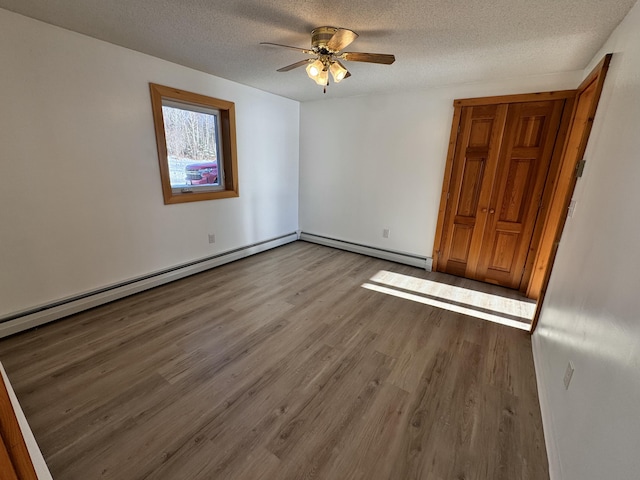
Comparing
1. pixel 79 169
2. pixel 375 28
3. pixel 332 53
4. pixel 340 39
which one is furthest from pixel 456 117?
pixel 79 169

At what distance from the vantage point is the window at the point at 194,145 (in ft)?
9.50

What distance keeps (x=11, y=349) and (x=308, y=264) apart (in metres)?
2.86

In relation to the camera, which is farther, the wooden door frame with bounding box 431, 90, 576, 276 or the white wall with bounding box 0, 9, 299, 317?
the wooden door frame with bounding box 431, 90, 576, 276

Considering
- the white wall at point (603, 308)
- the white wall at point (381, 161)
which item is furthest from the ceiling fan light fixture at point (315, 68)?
the white wall at point (603, 308)

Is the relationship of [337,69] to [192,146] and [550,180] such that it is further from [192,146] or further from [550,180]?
[550,180]

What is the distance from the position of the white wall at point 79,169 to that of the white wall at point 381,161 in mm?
1624

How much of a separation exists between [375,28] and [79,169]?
264cm

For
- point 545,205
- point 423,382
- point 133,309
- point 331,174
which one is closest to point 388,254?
point 331,174

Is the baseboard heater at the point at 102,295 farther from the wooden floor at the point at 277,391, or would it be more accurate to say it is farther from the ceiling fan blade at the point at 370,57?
the ceiling fan blade at the point at 370,57

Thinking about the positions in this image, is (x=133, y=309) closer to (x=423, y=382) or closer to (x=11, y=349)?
(x=11, y=349)

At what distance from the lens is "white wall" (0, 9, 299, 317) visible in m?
2.05

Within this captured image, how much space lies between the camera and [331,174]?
4441 millimetres

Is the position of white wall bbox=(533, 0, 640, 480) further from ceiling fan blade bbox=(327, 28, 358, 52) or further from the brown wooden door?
ceiling fan blade bbox=(327, 28, 358, 52)

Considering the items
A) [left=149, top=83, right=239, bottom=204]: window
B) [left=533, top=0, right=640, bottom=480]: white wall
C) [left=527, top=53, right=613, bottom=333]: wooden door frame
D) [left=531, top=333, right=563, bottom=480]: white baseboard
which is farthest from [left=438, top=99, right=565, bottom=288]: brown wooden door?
[left=149, top=83, right=239, bottom=204]: window
